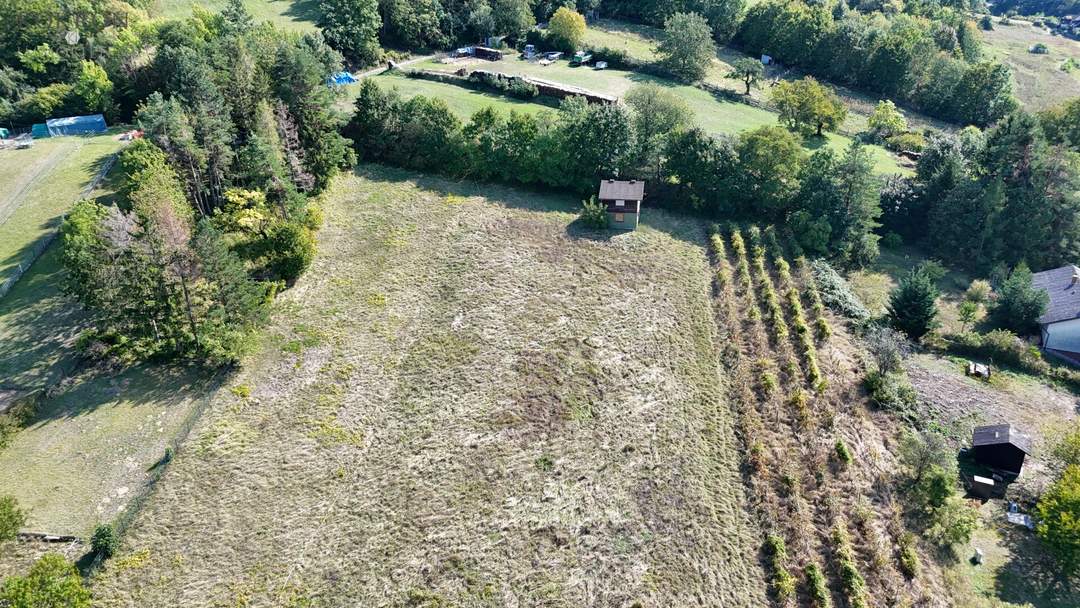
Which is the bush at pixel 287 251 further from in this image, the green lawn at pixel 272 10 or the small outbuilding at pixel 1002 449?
the green lawn at pixel 272 10

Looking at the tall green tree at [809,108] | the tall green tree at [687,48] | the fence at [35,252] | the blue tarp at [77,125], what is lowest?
the fence at [35,252]

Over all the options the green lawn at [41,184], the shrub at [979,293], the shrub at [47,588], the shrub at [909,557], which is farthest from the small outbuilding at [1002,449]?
the green lawn at [41,184]

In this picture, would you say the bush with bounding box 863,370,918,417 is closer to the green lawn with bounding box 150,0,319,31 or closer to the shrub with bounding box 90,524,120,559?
the shrub with bounding box 90,524,120,559

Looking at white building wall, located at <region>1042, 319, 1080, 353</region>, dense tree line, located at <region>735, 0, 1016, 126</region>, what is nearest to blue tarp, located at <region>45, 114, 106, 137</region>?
white building wall, located at <region>1042, 319, 1080, 353</region>

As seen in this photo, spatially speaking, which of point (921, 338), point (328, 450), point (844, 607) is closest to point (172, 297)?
point (328, 450)

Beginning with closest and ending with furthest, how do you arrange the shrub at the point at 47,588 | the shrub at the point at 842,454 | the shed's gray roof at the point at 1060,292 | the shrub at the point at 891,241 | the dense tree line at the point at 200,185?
1. the shrub at the point at 47,588
2. the shrub at the point at 842,454
3. the dense tree line at the point at 200,185
4. the shed's gray roof at the point at 1060,292
5. the shrub at the point at 891,241

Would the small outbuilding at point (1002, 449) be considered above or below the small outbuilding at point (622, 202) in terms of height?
below
